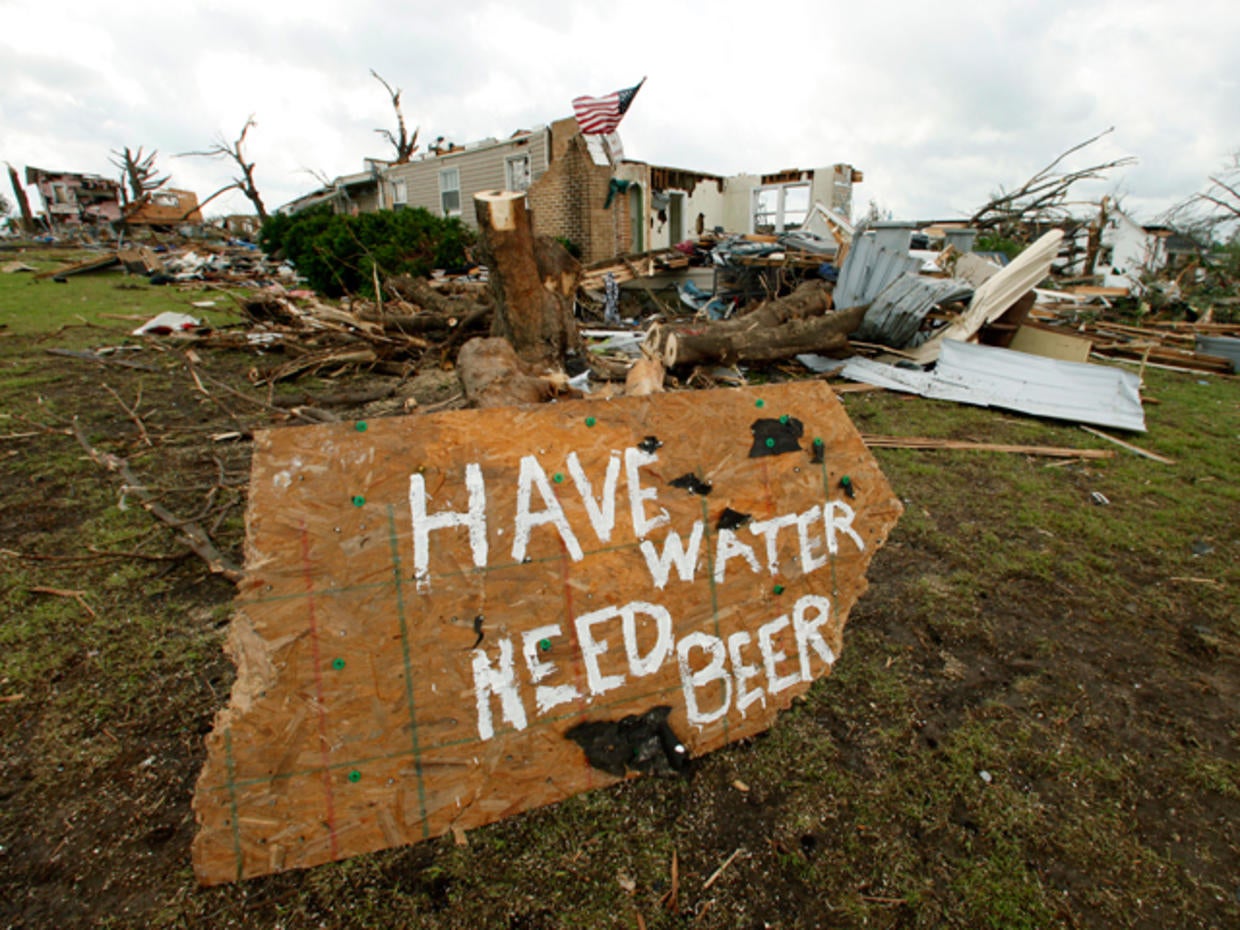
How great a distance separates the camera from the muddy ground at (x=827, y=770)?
1.74 metres

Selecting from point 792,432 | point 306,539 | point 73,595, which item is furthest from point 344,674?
point 73,595

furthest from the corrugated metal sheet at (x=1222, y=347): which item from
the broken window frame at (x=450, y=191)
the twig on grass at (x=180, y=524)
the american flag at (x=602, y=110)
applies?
the broken window frame at (x=450, y=191)

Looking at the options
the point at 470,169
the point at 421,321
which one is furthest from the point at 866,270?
the point at 470,169

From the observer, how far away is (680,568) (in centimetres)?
214

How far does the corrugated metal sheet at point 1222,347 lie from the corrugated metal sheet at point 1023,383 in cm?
491

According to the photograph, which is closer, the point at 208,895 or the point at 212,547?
the point at 208,895

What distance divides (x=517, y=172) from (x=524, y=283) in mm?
14525

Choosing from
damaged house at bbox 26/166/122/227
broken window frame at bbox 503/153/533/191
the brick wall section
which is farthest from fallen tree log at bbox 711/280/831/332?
damaged house at bbox 26/166/122/227

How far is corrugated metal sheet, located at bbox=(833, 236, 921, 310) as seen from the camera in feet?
28.2

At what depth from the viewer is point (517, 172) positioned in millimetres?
17828

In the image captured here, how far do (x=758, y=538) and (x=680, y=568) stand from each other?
13.4 inches

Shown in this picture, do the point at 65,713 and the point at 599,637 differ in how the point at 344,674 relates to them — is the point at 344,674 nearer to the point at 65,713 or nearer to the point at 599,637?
the point at 599,637

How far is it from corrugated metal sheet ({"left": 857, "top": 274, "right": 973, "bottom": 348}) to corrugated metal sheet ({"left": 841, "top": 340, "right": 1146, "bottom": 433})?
56 cm

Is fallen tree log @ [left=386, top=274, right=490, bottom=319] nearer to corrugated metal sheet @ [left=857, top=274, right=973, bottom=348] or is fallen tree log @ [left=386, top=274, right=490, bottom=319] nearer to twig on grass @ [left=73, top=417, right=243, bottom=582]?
twig on grass @ [left=73, top=417, right=243, bottom=582]
